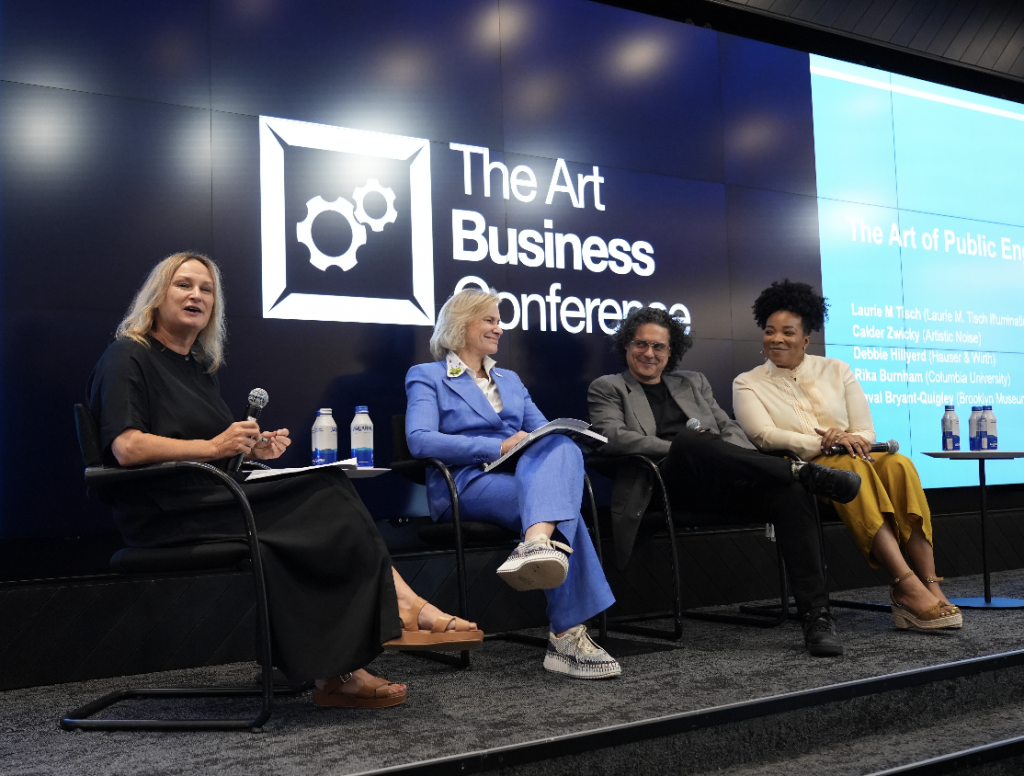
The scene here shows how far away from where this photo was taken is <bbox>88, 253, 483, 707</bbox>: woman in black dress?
7.13 feet

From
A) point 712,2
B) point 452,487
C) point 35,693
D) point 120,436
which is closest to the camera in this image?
point 120,436

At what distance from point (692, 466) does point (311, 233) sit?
5.44 ft

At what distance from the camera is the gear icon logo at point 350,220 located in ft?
11.7

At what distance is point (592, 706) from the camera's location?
2.25 m

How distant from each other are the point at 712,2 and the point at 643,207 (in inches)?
49.7

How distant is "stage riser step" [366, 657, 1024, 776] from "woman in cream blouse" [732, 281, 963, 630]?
0.48 m

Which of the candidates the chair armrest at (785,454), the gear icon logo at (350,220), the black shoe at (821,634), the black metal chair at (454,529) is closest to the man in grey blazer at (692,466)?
the black shoe at (821,634)

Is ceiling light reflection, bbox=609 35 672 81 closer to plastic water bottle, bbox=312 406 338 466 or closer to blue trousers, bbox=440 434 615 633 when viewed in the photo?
plastic water bottle, bbox=312 406 338 466

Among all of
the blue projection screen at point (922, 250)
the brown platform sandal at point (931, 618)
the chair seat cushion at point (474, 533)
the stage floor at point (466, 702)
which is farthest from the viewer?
the blue projection screen at point (922, 250)

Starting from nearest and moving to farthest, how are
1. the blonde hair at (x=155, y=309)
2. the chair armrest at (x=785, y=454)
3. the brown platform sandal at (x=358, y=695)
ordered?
the brown platform sandal at (x=358, y=695), the blonde hair at (x=155, y=309), the chair armrest at (x=785, y=454)

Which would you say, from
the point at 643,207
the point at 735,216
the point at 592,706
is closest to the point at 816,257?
the point at 735,216

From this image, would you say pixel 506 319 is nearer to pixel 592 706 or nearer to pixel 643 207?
pixel 643 207

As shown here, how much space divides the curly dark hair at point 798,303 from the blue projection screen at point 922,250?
1.16 metres

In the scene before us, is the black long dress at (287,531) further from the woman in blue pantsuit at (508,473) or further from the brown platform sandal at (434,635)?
the woman in blue pantsuit at (508,473)
